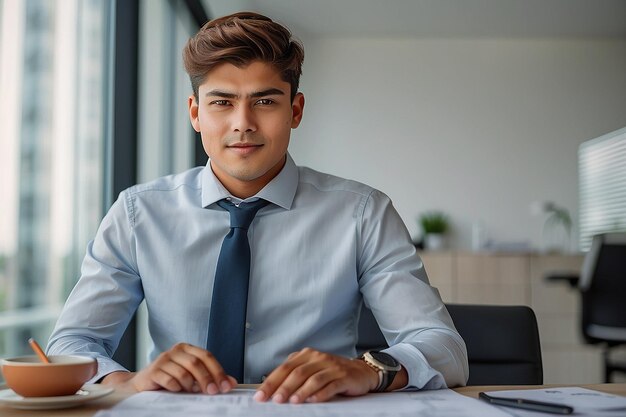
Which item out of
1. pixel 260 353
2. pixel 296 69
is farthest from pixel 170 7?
pixel 260 353

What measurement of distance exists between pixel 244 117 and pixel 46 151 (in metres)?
1.28

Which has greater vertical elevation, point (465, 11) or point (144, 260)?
point (465, 11)

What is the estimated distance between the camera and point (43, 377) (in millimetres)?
946

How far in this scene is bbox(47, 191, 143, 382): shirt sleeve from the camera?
149 cm

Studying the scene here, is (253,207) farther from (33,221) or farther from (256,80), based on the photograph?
(33,221)

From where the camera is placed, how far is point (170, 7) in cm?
478

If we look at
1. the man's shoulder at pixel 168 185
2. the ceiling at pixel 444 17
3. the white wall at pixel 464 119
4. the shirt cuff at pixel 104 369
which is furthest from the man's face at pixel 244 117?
the white wall at pixel 464 119

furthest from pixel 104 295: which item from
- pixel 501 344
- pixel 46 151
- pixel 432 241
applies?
pixel 432 241

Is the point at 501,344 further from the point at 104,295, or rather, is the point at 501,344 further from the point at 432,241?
the point at 432,241

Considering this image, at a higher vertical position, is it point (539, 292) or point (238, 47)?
point (238, 47)

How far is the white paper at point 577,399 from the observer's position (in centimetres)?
92

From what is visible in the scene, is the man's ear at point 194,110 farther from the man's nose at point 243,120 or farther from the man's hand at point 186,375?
the man's hand at point 186,375

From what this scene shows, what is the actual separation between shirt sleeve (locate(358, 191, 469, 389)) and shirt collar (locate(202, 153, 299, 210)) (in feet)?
0.56

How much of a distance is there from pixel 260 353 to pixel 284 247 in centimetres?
22
